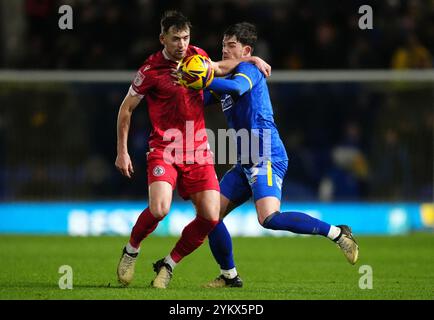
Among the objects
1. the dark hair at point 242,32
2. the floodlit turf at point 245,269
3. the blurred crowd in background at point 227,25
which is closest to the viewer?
the floodlit turf at point 245,269

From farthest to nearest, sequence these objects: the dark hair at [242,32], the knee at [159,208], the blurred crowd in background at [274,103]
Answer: the blurred crowd in background at [274,103], the dark hair at [242,32], the knee at [159,208]

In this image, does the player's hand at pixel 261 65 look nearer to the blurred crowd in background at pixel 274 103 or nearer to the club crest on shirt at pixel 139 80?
the club crest on shirt at pixel 139 80

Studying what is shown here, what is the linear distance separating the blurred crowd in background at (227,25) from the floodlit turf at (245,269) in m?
3.87

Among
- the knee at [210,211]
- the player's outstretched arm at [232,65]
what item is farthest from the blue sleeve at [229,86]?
the knee at [210,211]

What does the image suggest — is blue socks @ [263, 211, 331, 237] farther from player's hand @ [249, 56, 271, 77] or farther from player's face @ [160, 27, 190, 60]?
player's face @ [160, 27, 190, 60]

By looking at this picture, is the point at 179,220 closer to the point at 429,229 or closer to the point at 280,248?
the point at 280,248

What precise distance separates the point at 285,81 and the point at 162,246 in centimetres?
521

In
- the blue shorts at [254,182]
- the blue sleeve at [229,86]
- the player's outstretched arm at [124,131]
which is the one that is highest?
the blue sleeve at [229,86]

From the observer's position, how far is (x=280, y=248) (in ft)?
45.3

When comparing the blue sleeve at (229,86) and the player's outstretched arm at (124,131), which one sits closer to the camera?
the blue sleeve at (229,86)

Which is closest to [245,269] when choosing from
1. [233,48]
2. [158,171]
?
[158,171]

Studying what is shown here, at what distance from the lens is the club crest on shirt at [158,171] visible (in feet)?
26.9

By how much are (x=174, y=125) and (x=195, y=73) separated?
0.72m
